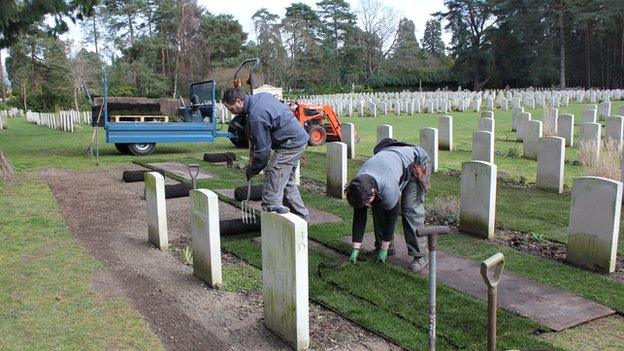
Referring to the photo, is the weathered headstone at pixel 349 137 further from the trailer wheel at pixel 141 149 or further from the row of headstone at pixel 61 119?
the row of headstone at pixel 61 119

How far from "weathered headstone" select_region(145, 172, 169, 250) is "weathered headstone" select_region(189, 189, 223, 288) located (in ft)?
3.24

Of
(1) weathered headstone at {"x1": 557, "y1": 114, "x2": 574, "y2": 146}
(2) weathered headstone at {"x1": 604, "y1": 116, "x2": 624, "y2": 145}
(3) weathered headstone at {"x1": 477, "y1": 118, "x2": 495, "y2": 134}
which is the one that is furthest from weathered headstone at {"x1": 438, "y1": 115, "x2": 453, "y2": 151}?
(2) weathered headstone at {"x1": 604, "y1": 116, "x2": 624, "y2": 145}

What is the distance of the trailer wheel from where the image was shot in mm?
14418

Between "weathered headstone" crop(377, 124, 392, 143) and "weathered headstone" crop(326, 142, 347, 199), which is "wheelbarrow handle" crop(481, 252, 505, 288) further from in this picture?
"weathered headstone" crop(377, 124, 392, 143)

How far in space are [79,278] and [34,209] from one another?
3548 mm

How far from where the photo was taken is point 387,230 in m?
5.14

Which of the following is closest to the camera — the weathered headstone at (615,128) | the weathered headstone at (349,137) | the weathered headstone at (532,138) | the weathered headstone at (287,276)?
the weathered headstone at (287,276)

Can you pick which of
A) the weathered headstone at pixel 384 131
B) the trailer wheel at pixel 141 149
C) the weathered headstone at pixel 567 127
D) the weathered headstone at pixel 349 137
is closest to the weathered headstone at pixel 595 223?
the weathered headstone at pixel 384 131

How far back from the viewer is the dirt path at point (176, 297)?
3816 mm

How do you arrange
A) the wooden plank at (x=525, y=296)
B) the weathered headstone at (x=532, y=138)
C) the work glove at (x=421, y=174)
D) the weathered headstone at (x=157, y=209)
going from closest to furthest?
the wooden plank at (x=525, y=296) → the work glove at (x=421, y=174) → the weathered headstone at (x=157, y=209) → the weathered headstone at (x=532, y=138)

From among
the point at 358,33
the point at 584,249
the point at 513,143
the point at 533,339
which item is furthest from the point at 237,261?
the point at 358,33

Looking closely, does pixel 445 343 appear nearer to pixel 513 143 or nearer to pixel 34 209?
pixel 34 209

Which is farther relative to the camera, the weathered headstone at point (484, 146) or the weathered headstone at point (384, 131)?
the weathered headstone at point (384, 131)

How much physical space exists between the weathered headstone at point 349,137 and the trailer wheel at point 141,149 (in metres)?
5.33
